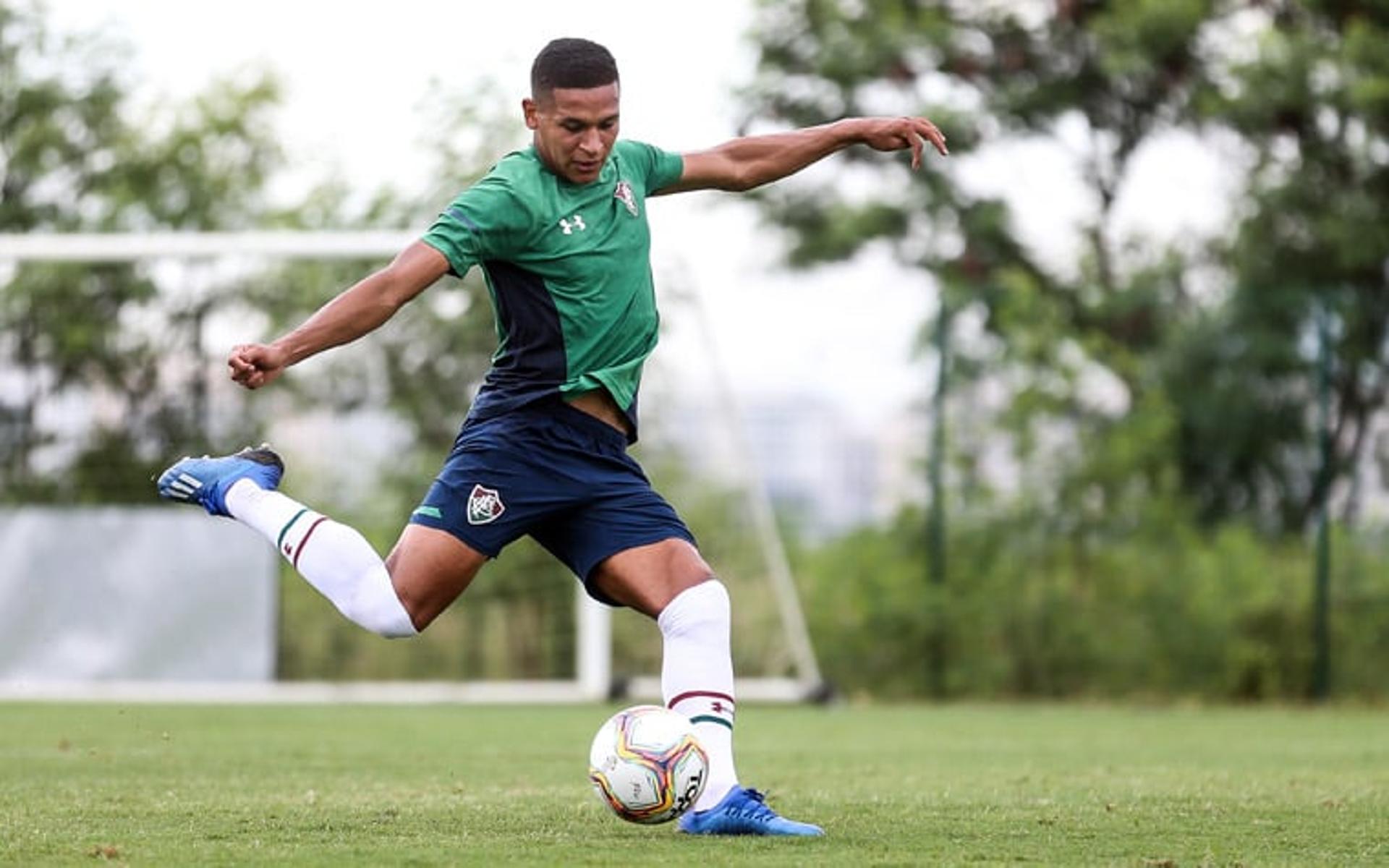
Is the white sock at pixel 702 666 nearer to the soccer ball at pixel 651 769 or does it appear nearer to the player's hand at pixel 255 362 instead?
the soccer ball at pixel 651 769

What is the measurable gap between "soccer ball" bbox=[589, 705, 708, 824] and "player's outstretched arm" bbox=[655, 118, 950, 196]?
165 cm

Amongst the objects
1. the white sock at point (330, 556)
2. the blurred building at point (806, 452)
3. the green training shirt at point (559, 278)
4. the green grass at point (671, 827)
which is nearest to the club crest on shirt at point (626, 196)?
the green training shirt at point (559, 278)

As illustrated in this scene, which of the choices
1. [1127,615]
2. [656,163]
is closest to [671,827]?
[656,163]

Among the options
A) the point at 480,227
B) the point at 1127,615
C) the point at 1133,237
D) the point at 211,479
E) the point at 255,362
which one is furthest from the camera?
the point at 1133,237

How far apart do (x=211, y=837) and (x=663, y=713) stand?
1230mm

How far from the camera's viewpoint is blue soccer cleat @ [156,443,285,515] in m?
6.27

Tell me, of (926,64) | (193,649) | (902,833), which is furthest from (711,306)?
(902,833)

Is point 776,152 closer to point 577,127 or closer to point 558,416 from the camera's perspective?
point 577,127

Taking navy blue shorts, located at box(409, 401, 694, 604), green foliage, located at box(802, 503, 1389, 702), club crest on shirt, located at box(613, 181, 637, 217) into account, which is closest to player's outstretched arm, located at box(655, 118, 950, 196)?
club crest on shirt, located at box(613, 181, 637, 217)

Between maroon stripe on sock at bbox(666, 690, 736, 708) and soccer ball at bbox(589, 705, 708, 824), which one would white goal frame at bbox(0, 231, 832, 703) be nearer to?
maroon stripe on sock at bbox(666, 690, 736, 708)

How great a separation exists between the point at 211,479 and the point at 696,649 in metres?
1.49

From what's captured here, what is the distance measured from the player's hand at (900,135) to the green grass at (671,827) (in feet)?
6.50

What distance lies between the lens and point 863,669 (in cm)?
1653

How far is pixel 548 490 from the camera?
6.01 m
